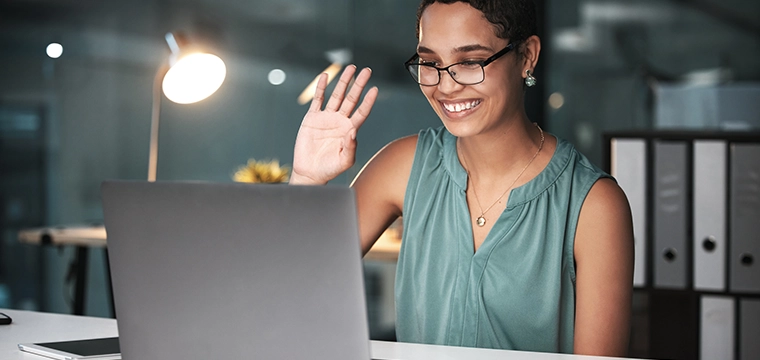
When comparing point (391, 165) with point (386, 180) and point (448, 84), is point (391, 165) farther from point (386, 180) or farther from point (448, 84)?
point (448, 84)

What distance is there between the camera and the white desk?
1.09m

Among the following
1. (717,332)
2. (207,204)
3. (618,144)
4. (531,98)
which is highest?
(531,98)

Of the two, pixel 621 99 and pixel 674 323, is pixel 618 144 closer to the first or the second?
pixel 674 323

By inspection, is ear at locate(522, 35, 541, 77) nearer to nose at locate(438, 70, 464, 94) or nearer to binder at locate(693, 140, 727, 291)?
nose at locate(438, 70, 464, 94)

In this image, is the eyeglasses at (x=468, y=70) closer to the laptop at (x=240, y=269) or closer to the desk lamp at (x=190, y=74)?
the laptop at (x=240, y=269)

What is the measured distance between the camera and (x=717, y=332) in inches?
97.7

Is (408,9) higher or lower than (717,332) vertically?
higher

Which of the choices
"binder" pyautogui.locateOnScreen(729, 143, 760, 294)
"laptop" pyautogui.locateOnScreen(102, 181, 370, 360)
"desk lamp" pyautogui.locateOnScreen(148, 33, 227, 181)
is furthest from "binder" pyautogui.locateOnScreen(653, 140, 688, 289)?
"laptop" pyautogui.locateOnScreen(102, 181, 370, 360)

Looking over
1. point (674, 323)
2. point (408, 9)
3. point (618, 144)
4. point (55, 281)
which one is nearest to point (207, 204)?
point (618, 144)

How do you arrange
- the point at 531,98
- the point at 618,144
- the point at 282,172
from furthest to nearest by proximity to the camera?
1. the point at 531,98
2. the point at 282,172
3. the point at 618,144

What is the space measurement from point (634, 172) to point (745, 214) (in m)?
0.35

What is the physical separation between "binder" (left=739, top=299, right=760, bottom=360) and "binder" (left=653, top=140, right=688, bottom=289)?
192 millimetres

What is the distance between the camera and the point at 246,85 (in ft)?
14.7

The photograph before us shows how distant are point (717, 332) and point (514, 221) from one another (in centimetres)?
138
